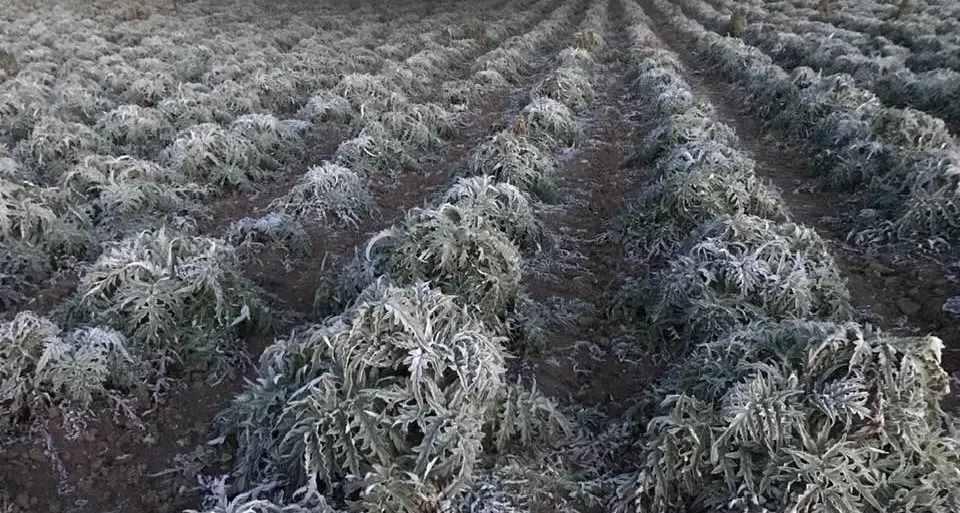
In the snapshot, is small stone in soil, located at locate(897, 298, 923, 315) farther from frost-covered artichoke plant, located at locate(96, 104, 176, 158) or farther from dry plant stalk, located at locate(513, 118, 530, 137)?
frost-covered artichoke plant, located at locate(96, 104, 176, 158)

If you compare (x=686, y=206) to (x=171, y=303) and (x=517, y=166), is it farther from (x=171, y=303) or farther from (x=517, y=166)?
(x=171, y=303)

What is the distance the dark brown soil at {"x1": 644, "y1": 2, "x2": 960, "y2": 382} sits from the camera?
212 inches

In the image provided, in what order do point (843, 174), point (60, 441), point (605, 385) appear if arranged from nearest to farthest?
1. point (60, 441)
2. point (605, 385)
3. point (843, 174)

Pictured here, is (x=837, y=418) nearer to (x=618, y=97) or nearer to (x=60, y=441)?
(x=60, y=441)

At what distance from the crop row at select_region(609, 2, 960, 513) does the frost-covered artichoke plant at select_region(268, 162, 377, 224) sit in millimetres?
3967

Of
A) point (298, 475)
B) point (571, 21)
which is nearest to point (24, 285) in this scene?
point (298, 475)

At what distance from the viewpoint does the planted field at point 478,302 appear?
11.7 ft

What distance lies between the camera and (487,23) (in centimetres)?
2303

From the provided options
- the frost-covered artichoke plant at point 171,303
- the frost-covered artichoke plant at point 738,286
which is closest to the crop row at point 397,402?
the frost-covered artichoke plant at point 171,303

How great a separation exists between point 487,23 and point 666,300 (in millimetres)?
19880

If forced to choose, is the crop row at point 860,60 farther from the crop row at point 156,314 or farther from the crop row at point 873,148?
the crop row at point 156,314

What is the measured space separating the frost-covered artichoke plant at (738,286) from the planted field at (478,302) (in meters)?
0.03

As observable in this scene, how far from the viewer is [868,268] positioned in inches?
248

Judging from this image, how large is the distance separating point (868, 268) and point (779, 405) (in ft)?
11.7
